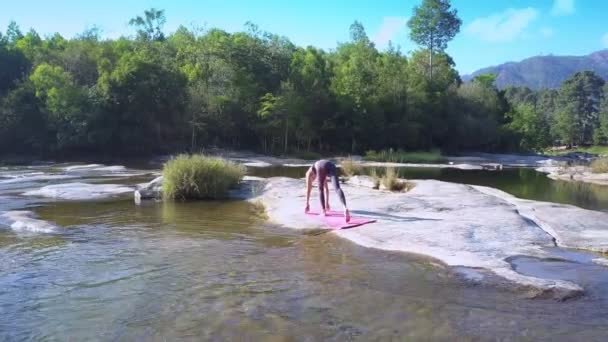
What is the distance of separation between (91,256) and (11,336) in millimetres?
3625

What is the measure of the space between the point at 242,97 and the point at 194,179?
35.0 meters

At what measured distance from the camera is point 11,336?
557cm

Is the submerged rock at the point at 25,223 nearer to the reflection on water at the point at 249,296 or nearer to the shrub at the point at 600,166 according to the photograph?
the reflection on water at the point at 249,296

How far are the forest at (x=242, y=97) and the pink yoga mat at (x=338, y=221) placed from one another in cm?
3419

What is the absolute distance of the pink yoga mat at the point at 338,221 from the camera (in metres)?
11.3

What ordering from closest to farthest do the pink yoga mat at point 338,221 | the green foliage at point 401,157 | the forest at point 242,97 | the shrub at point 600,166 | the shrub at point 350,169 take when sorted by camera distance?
the pink yoga mat at point 338,221 < the shrub at point 350,169 < the shrub at point 600,166 < the forest at point 242,97 < the green foliage at point 401,157

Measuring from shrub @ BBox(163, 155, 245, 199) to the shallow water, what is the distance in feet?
20.3

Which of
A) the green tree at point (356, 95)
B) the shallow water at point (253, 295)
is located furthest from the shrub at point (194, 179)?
the green tree at point (356, 95)

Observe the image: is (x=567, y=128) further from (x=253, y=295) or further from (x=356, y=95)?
(x=253, y=295)

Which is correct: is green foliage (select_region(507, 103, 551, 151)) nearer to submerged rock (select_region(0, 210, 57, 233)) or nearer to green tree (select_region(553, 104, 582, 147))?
green tree (select_region(553, 104, 582, 147))

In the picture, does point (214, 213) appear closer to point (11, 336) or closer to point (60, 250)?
point (60, 250)

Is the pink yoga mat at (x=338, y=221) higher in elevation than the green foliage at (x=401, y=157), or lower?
lower

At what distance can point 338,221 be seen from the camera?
1177 cm

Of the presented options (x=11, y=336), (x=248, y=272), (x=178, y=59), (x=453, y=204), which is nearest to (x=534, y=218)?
(x=453, y=204)
